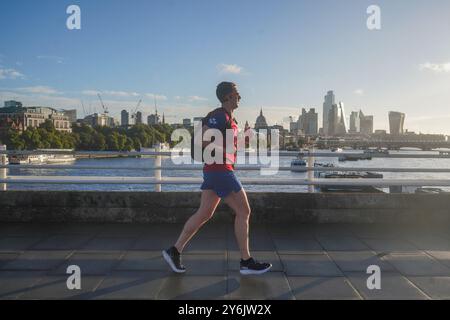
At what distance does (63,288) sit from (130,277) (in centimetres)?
59

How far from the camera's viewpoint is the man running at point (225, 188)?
3.92 meters

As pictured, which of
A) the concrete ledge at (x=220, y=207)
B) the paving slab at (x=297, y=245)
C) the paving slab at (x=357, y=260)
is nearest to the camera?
the paving slab at (x=357, y=260)

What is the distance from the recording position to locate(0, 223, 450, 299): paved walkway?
352cm

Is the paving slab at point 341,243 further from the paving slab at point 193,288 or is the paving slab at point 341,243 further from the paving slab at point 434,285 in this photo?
the paving slab at point 193,288

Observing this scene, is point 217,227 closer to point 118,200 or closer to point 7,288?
point 118,200

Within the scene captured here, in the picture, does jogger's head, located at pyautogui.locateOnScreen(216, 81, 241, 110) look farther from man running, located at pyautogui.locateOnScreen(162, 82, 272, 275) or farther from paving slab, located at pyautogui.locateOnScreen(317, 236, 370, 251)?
paving slab, located at pyautogui.locateOnScreen(317, 236, 370, 251)

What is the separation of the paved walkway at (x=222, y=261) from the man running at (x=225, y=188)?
0.50 ft

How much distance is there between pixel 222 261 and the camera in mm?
4379

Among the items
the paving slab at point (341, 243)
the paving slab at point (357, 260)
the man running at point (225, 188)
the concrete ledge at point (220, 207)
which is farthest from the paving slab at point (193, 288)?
the concrete ledge at point (220, 207)

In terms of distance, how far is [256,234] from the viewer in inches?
218

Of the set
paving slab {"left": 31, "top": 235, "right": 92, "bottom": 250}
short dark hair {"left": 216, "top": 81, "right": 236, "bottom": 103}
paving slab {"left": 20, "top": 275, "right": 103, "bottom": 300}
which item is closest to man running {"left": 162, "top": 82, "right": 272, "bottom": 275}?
short dark hair {"left": 216, "top": 81, "right": 236, "bottom": 103}
